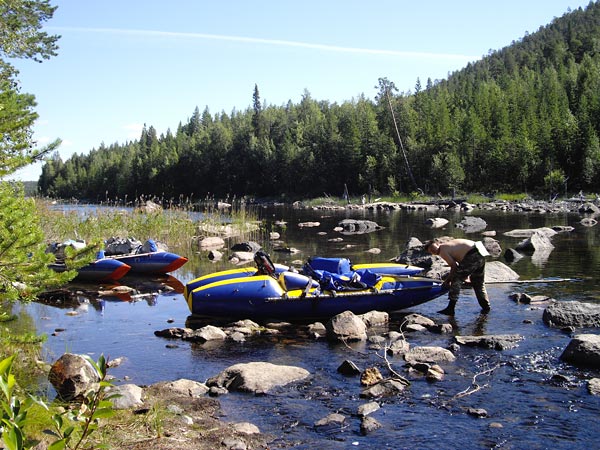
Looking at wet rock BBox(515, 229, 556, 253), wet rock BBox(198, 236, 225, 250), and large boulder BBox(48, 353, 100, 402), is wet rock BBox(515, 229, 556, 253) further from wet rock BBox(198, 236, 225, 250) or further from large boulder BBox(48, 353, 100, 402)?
large boulder BBox(48, 353, 100, 402)

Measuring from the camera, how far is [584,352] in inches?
369

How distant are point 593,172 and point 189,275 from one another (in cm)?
5097

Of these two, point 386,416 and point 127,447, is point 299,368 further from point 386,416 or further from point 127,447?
point 127,447

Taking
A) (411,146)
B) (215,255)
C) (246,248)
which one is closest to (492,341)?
(215,255)

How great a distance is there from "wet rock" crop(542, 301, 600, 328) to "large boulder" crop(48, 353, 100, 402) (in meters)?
9.28

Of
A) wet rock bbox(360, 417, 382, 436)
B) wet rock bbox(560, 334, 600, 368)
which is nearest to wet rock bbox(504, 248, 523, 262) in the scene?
wet rock bbox(560, 334, 600, 368)

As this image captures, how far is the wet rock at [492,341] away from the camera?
1053cm

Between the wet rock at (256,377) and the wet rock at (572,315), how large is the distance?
5901mm

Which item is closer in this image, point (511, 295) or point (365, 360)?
point (365, 360)

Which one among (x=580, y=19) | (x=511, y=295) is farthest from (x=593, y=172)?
(x=580, y=19)

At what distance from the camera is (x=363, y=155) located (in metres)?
77.0

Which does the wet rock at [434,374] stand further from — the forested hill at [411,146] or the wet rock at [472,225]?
the forested hill at [411,146]

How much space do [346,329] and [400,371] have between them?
7.44ft

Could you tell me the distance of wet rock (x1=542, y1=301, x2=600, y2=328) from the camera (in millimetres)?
11750
